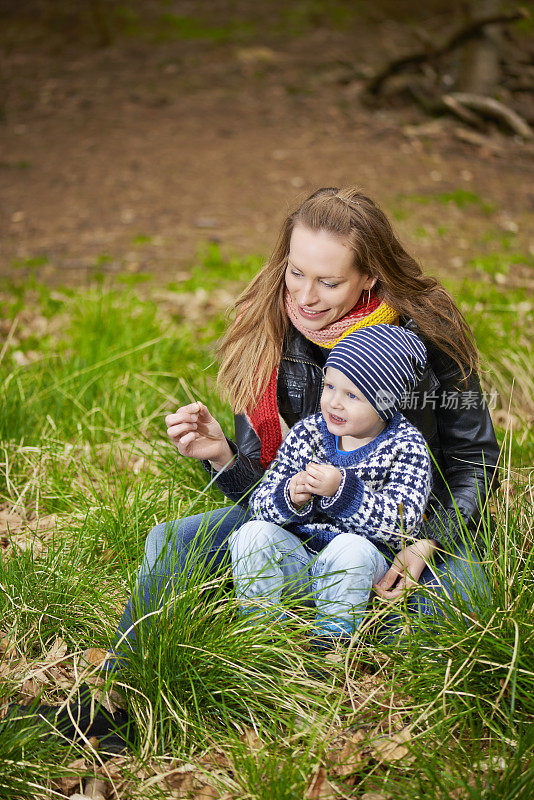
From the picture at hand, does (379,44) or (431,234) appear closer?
(431,234)

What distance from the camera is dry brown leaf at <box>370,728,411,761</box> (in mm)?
2037

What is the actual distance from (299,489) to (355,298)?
716 millimetres

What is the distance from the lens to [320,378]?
2693 millimetres

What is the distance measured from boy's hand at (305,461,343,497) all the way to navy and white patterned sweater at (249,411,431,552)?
1.3 inches

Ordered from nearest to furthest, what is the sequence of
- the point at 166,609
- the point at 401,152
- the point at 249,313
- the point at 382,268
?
the point at 166,609 → the point at 382,268 → the point at 249,313 → the point at 401,152

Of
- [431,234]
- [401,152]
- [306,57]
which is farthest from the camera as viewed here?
[306,57]

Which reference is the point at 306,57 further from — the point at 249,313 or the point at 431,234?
the point at 249,313

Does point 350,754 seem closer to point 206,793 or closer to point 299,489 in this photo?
point 206,793

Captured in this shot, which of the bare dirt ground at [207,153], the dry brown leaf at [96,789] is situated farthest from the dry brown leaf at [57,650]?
the bare dirt ground at [207,153]

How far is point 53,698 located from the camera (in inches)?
89.4

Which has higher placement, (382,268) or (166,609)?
(382,268)

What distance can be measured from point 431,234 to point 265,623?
510 centimetres

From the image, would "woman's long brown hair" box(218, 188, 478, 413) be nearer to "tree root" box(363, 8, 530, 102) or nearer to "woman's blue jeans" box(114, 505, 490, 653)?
"woman's blue jeans" box(114, 505, 490, 653)

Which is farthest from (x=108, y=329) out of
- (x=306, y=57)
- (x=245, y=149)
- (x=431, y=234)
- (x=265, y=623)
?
(x=306, y=57)
